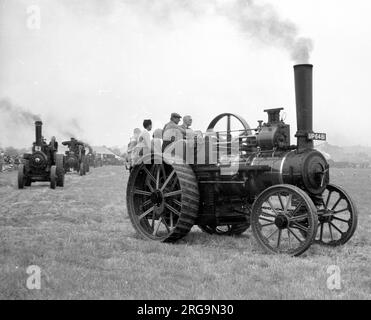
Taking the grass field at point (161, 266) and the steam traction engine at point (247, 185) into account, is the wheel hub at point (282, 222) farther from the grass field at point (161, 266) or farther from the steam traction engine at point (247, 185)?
the grass field at point (161, 266)

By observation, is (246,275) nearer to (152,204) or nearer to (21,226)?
(152,204)

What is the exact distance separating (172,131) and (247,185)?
143cm

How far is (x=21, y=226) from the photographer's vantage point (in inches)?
329

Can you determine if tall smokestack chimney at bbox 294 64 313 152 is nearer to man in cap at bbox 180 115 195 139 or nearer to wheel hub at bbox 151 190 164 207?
man in cap at bbox 180 115 195 139

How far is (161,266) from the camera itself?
552 cm

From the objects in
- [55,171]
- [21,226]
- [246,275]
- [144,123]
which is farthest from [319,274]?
[55,171]

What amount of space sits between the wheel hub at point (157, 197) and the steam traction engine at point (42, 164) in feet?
34.5

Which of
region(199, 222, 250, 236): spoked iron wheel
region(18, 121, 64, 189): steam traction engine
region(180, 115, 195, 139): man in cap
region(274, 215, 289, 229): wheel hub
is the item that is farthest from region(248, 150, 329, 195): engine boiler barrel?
region(18, 121, 64, 189): steam traction engine

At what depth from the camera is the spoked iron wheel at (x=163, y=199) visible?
6965mm

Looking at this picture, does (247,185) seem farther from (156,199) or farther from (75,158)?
(75,158)

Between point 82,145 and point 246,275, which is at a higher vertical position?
point 82,145

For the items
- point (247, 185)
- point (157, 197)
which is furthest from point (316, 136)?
point (157, 197)

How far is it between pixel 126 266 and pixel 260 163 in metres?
2.37

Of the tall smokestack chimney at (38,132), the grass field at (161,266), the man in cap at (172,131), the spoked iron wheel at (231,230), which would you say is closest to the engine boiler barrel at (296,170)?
the grass field at (161,266)
